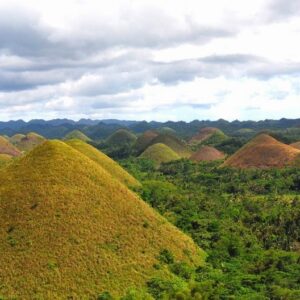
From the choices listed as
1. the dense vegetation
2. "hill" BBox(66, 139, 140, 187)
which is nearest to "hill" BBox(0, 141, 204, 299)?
the dense vegetation

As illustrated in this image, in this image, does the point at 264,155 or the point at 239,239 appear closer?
the point at 239,239

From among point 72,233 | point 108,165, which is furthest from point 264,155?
point 72,233

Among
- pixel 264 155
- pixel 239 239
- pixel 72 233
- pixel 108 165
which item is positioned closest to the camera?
pixel 72 233

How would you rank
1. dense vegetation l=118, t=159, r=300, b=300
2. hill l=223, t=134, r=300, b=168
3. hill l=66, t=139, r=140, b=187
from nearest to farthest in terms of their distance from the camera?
1. dense vegetation l=118, t=159, r=300, b=300
2. hill l=66, t=139, r=140, b=187
3. hill l=223, t=134, r=300, b=168

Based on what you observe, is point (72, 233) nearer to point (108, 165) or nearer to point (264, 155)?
point (108, 165)

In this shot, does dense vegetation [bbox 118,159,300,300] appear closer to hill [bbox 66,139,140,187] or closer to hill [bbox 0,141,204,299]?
hill [bbox 66,139,140,187]

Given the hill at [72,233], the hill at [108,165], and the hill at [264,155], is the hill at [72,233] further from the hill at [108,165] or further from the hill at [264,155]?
the hill at [264,155]
